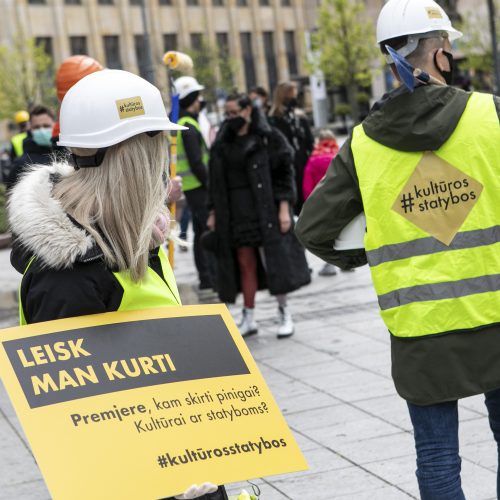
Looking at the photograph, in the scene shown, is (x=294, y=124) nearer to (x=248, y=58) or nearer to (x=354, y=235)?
(x=354, y=235)

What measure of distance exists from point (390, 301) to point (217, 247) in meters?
5.53

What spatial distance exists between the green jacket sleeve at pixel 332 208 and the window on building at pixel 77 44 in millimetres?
63244

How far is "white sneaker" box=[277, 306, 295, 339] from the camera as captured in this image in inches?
351

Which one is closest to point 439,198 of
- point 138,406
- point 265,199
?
point 138,406

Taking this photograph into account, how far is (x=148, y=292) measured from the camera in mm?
2971

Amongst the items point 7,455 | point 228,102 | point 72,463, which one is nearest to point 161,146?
point 72,463

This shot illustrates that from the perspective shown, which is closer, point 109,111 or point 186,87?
point 109,111

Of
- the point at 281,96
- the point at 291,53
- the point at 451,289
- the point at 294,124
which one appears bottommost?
the point at 291,53

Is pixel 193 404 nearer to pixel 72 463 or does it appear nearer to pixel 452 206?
pixel 72 463

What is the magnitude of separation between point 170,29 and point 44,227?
224ft

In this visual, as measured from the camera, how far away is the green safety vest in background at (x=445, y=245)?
3447mm

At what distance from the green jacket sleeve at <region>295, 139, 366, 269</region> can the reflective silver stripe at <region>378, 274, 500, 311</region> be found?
1.06 ft

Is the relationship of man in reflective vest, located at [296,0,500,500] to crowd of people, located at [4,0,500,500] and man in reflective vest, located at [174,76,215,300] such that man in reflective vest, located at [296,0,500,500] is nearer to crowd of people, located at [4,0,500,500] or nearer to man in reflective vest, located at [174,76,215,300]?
crowd of people, located at [4,0,500,500]

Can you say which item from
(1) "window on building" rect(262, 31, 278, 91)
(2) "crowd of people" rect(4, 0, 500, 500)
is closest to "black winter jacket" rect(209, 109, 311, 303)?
(2) "crowd of people" rect(4, 0, 500, 500)
